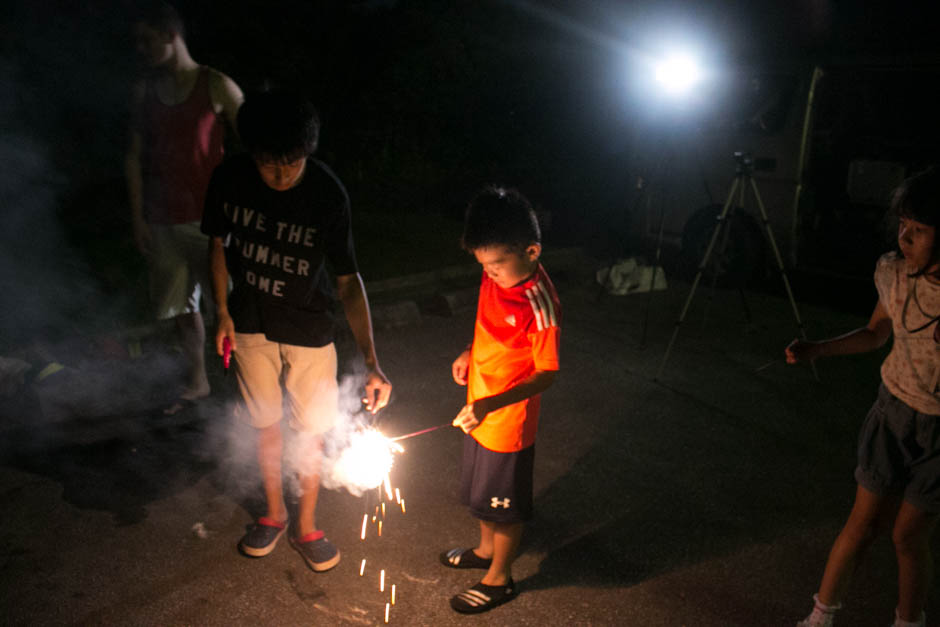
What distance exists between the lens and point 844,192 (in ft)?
26.0

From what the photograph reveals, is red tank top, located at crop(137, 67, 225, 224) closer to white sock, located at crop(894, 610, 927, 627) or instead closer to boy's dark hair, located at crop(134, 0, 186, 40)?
boy's dark hair, located at crop(134, 0, 186, 40)

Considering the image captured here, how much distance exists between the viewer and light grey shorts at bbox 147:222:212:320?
425cm

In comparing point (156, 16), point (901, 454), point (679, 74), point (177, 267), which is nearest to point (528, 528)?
point (901, 454)

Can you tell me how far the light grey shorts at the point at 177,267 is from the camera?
4246mm

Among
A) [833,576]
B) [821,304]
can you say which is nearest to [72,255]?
[833,576]

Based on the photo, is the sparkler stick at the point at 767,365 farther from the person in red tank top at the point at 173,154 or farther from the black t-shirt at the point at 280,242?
the person in red tank top at the point at 173,154

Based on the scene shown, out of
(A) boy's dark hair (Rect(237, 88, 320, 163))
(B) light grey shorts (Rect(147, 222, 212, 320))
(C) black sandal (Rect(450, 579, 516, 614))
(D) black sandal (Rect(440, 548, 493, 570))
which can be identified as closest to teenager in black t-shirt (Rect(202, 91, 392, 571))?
(A) boy's dark hair (Rect(237, 88, 320, 163))

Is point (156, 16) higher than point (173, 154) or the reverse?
higher

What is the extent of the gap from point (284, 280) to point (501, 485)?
1.20 metres

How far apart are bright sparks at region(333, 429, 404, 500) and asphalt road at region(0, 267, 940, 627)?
11 cm

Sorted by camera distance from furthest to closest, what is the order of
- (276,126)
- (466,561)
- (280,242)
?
(466,561)
(280,242)
(276,126)

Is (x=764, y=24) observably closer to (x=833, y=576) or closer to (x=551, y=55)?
(x=551, y=55)

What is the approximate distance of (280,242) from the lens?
9.19 feet

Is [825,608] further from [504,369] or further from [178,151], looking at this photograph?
[178,151]
